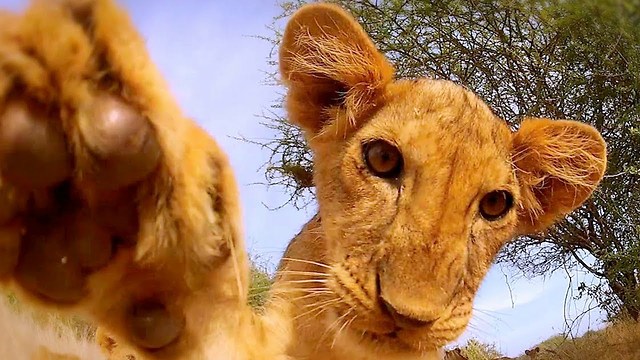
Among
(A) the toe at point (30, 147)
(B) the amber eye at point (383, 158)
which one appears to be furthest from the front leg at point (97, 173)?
(B) the amber eye at point (383, 158)

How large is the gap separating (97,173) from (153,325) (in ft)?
1.14

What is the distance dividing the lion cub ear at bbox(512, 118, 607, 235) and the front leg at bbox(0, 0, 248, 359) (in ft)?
4.02

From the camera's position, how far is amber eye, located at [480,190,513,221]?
178cm

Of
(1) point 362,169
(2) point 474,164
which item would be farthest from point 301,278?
(2) point 474,164

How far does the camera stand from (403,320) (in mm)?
1443

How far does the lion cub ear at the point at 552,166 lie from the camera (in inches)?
81.5

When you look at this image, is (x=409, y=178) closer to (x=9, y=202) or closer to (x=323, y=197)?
(x=323, y=197)

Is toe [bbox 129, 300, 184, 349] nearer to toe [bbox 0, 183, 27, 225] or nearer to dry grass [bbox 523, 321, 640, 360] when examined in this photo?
toe [bbox 0, 183, 27, 225]

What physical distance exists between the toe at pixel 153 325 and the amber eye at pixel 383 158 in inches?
28.8

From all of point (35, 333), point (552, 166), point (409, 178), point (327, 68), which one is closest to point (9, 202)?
point (35, 333)

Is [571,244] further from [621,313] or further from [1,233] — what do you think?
[1,233]

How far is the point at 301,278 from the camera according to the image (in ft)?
5.65

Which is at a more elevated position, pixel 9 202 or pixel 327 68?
pixel 327 68

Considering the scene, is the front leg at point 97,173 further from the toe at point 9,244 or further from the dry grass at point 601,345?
the dry grass at point 601,345
